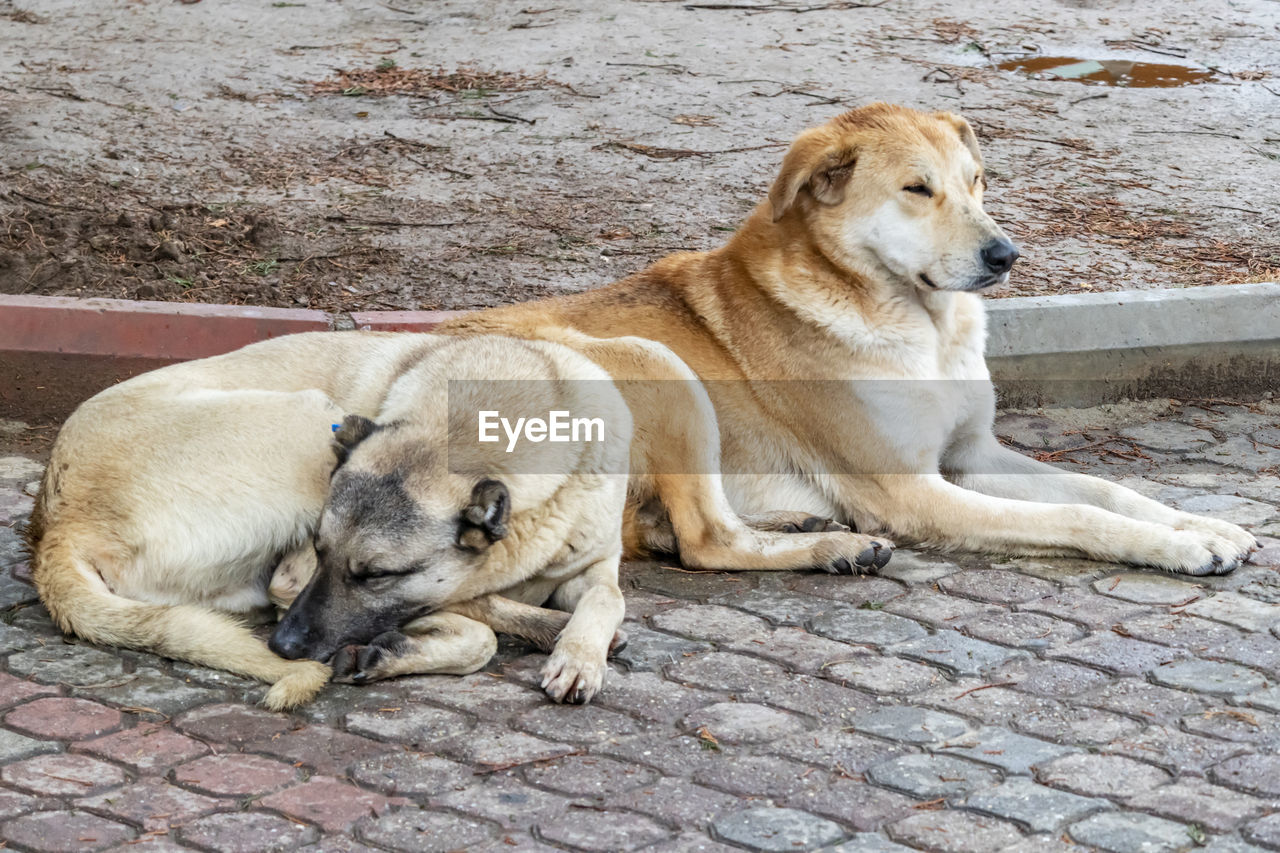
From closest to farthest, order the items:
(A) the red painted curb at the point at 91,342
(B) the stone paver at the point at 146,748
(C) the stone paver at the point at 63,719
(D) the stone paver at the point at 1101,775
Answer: (D) the stone paver at the point at 1101,775
(B) the stone paver at the point at 146,748
(C) the stone paver at the point at 63,719
(A) the red painted curb at the point at 91,342

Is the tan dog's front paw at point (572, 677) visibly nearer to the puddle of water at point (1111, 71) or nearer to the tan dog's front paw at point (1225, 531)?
the tan dog's front paw at point (1225, 531)

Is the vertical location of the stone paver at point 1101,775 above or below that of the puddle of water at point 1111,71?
below

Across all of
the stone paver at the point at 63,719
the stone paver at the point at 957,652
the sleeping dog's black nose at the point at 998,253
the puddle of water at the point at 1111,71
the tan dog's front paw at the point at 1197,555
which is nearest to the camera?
the stone paver at the point at 63,719

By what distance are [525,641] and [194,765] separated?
3.72 ft

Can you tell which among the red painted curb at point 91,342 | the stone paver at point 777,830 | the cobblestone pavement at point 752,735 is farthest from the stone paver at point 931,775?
the red painted curb at point 91,342

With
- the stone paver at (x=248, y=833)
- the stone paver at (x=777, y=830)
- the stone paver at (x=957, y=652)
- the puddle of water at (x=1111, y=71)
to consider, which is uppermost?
the puddle of water at (x=1111, y=71)

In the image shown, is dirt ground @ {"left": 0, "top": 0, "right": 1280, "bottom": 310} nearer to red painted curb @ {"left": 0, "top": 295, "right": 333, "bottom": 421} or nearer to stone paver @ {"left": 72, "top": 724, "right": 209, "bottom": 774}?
red painted curb @ {"left": 0, "top": 295, "right": 333, "bottom": 421}

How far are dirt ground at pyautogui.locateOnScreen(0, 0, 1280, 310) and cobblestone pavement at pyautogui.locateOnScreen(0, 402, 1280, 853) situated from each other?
277 cm

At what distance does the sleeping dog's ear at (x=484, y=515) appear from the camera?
3.99 meters

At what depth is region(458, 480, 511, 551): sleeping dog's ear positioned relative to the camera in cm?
399

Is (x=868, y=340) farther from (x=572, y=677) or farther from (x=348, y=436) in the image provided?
(x=348, y=436)

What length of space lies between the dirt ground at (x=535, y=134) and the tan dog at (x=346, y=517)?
2224mm

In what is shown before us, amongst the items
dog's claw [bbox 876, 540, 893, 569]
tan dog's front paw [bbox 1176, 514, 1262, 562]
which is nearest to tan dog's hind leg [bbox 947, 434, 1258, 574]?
tan dog's front paw [bbox 1176, 514, 1262, 562]

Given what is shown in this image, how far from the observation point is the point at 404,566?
3992 mm
